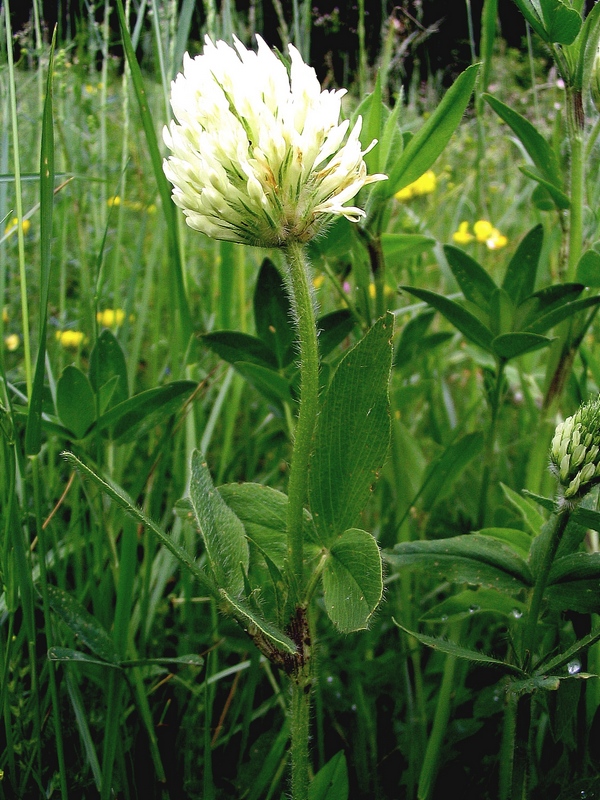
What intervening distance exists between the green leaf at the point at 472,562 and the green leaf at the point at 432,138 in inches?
16.7

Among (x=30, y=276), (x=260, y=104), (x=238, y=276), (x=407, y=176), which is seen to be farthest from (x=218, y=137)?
(x=30, y=276)

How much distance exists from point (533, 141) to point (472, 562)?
0.53 m

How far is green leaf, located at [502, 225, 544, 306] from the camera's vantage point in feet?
3.16

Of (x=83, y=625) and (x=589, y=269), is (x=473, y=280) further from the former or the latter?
(x=83, y=625)

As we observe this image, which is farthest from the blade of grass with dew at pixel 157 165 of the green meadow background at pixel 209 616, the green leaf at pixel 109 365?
the green leaf at pixel 109 365

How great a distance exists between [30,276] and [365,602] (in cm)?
186

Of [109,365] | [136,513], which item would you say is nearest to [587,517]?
[136,513]

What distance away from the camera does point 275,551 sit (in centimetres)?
77

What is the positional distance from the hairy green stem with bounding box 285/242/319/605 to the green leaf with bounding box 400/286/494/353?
0.90ft

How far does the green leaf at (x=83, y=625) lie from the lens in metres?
0.84

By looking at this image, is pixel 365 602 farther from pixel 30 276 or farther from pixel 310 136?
pixel 30 276

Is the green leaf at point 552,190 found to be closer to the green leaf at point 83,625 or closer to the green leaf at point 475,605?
the green leaf at point 475,605

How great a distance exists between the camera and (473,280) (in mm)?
999

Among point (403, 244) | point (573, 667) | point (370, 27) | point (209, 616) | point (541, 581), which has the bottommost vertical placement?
point (209, 616)
